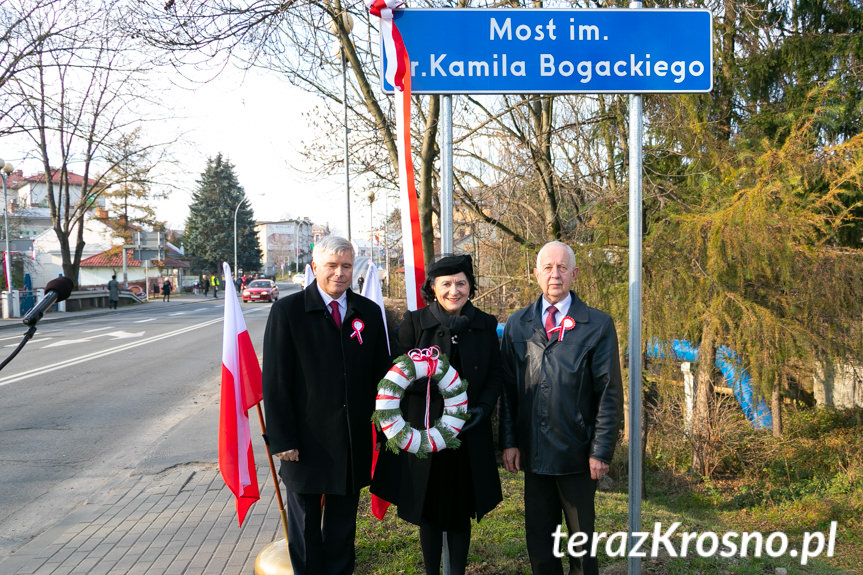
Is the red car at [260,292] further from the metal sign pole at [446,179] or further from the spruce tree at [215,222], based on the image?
the metal sign pole at [446,179]

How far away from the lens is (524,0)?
693 centimetres

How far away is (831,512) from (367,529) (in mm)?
5199

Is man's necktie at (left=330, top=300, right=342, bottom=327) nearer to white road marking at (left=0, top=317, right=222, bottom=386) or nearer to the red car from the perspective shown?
white road marking at (left=0, top=317, right=222, bottom=386)

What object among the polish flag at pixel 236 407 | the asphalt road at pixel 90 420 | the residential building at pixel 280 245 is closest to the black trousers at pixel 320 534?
the polish flag at pixel 236 407

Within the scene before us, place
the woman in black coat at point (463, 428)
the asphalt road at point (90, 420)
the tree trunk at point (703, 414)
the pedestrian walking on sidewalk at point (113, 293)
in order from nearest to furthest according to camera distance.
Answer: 1. the woman in black coat at point (463, 428)
2. the asphalt road at point (90, 420)
3. the tree trunk at point (703, 414)
4. the pedestrian walking on sidewalk at point (113, 293)

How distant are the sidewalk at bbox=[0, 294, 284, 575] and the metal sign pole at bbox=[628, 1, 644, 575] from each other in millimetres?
2216

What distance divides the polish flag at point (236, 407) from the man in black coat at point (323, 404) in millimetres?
495

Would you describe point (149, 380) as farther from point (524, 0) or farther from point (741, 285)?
point (741, 285)

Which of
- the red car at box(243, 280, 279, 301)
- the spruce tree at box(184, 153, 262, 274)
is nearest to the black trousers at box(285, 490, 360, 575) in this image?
the red car at box(243, 280, 279, 301)

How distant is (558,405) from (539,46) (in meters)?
1.65

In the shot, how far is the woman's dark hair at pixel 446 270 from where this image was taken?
9.93ft

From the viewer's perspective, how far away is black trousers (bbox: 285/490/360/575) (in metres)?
3.23

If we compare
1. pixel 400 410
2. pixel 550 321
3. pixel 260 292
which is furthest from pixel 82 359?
pixel 260 292

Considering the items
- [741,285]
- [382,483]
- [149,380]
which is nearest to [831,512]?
[741,285]
